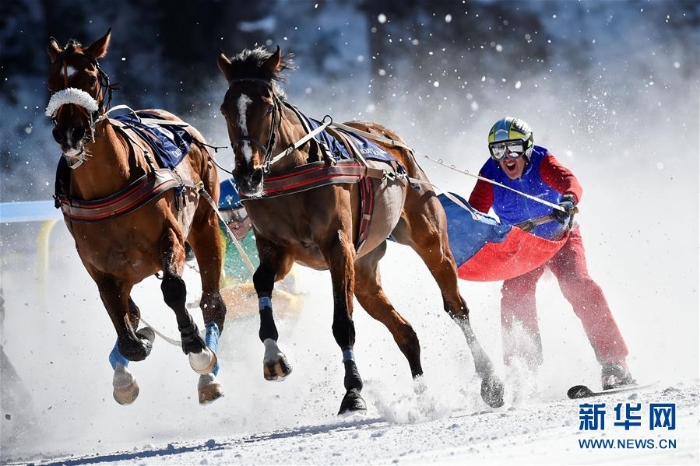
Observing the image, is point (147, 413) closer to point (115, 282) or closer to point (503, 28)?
point (115, 282)

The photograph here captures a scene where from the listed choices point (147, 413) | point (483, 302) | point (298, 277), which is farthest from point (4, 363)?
point (483, 302)

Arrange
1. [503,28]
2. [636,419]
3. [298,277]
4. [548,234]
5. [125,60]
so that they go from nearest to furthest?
[636,419] → [548,234] → [298,277] → [125,60] → [503,28]

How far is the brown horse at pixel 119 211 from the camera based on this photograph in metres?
5.47

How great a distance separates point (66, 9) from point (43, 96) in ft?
2.87

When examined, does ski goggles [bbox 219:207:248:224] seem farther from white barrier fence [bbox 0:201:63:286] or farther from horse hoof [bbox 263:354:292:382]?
horse hoof [bbox 263:354:292:382]

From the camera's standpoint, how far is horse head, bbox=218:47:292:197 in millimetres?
5426

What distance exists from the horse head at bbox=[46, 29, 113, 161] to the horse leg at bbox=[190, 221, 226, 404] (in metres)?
1.41

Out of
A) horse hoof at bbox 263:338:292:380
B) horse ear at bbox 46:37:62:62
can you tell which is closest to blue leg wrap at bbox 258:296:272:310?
horse hoof at bbox 263:338:292:380

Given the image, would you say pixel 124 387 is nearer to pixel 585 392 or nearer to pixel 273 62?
pixel 273 62

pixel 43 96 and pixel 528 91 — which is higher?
pixel 528 91

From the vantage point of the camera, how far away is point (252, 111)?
555 cm

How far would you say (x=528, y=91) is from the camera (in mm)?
12625

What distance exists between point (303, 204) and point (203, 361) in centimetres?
98
